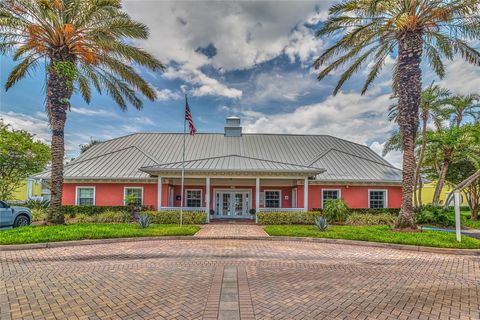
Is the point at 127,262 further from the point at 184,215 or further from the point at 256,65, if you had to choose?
the point at 256,65

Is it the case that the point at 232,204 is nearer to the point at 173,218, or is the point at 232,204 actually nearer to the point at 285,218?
the point at 285,218

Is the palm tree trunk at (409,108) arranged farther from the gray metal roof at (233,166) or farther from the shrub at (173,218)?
the shrub at (173,218)

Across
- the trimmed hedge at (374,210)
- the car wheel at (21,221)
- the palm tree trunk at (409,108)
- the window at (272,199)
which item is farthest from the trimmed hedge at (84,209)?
the palm tree trunk at (409,108)

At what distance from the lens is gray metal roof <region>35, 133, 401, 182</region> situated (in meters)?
18.0

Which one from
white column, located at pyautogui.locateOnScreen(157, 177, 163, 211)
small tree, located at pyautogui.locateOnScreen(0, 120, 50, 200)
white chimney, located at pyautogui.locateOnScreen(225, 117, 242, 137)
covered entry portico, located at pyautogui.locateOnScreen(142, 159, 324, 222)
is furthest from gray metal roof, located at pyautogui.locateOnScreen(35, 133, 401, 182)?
small tree, located at pyautogui.locateOnScreen(0, 120, 50, 200)

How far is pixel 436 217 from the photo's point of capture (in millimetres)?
16344

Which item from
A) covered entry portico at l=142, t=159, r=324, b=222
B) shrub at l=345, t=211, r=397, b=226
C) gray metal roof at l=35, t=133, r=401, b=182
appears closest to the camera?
shrub at l=345, t=211, r=397, b=226

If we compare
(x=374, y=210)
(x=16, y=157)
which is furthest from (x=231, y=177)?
(x=16, y=157)

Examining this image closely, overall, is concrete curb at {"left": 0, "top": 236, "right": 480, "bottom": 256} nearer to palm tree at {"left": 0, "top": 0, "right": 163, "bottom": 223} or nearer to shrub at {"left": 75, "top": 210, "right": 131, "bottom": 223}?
palm tree at {"left": 0, "top": 0, "right": 163, "bottom": 223}

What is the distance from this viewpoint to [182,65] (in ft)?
58.6

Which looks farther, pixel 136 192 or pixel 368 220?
pixel 136 192

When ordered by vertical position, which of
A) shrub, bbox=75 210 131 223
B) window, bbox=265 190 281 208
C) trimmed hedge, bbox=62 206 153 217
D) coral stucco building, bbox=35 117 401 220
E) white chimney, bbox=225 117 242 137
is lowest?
shrub, bbox=75 210 131 223

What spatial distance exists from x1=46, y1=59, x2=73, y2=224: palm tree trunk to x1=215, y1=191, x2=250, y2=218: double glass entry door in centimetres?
985

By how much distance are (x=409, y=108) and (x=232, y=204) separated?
12629 mm
